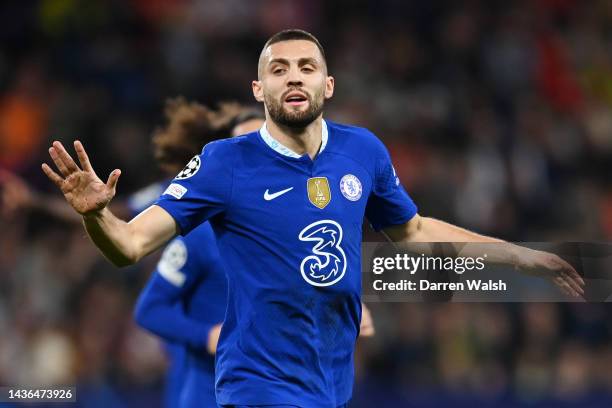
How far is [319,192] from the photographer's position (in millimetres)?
4301

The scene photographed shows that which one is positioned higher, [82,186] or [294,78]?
[294,78]

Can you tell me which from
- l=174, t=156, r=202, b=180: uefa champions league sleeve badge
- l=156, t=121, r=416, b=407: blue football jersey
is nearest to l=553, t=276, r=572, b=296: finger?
l=156, t=121, r=416, b=407: blue football jersey

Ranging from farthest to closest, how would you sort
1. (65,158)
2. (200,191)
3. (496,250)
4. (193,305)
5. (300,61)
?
(193,305), (496,250), (300,61), (200,191), (65,158)

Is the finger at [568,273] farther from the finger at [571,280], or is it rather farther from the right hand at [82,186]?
the right hand at [82,186]

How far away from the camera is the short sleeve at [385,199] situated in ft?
15.1

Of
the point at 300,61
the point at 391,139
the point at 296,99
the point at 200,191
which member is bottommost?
the point at 200,191

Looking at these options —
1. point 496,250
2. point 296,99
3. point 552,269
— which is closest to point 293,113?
point 296,99

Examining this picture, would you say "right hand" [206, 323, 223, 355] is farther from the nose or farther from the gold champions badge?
the nose

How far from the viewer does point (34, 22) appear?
38.5ft

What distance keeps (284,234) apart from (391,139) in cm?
724

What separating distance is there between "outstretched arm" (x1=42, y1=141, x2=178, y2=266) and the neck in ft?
2.23

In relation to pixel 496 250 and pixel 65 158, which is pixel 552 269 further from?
pixel 65 158

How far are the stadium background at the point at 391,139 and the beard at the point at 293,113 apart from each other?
4593 millimetres

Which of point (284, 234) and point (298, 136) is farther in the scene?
point (298, 136)
